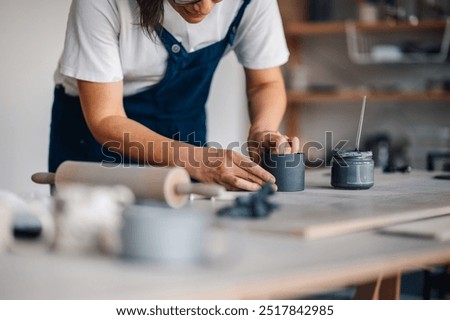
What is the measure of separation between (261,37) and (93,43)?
534mm

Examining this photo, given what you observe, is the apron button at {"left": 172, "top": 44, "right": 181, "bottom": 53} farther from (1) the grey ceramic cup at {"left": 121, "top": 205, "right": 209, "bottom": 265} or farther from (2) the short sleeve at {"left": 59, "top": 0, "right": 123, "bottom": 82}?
(1) the grey ceramic cup at {"left": 121, "top": 205, "right": 209, "bottom": 265}

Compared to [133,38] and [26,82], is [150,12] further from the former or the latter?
[26,82]

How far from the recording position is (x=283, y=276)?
2.88ft

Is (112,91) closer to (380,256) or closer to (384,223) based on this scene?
(384,223)

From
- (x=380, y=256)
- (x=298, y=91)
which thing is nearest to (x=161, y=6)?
(x=380, y=256)

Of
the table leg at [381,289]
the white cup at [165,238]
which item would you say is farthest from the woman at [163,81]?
the white cup at [165,238]

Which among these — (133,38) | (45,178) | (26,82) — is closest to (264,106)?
(133,38)

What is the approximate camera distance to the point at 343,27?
4.21 metres

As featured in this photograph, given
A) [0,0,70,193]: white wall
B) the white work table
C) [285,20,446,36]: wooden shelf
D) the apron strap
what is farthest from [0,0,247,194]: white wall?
the white work table

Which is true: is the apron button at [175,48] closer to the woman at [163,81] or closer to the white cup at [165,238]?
the woman at [163,81]

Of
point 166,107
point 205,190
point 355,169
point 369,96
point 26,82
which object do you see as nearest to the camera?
point 205,190

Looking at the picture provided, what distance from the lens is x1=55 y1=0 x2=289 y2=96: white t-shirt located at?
170 cm

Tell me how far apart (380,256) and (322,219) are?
0.22m

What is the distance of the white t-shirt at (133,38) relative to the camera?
1.70 metres
